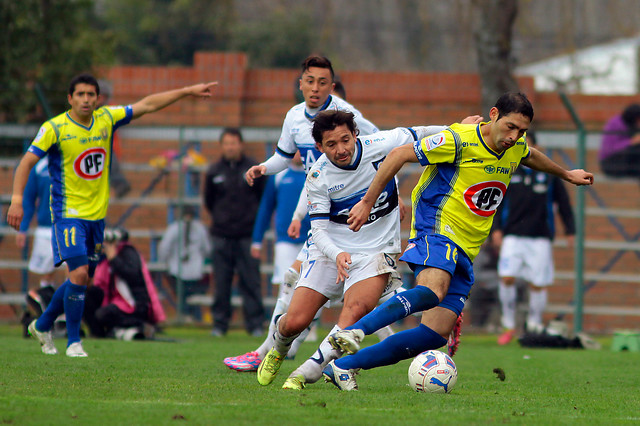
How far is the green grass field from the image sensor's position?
468 centimetres

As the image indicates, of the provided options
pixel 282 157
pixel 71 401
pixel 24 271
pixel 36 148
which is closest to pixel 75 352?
pixel 36 148

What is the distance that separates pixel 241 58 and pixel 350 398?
9949 millimetres

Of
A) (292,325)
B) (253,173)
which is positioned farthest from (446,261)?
(253,173)

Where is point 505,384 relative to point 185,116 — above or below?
below

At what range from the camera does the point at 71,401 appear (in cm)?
504

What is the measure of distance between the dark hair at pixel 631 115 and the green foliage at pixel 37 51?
7748mm

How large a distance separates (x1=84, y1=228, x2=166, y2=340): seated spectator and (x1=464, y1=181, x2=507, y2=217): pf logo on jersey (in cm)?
533

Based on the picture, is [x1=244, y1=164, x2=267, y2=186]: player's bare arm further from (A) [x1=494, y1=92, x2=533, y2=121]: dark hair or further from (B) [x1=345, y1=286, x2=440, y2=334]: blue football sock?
(A) [x1=494, y1=92, x2=533, y2=121]: dark hair

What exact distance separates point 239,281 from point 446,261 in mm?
6383

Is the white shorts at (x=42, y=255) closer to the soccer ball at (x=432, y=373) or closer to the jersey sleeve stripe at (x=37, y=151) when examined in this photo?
the jersey sleeve stripe at (x=37, y=151)

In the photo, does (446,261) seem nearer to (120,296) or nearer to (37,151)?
(37,151)

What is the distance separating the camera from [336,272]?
6.36 metres

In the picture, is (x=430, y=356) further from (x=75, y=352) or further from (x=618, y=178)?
(x=618, y=178)

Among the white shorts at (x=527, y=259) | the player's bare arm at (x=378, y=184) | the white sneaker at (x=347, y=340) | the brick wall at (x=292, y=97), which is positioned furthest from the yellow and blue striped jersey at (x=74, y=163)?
the brick wall at (x=292, y=97)
